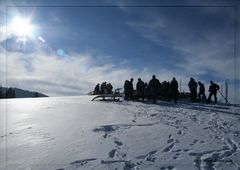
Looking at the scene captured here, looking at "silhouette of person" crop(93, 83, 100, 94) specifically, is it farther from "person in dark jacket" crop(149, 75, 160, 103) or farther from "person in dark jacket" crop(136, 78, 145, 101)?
"person in dark jacket" crop(149, 75, 160, 103)

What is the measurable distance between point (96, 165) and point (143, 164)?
107cm

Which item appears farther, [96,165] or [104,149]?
[104,149]

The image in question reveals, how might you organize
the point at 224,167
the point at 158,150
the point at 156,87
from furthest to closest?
the point at 156,87, the point at 158,150, the point at 224,167

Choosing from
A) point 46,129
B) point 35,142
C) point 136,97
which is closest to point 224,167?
point 35,142

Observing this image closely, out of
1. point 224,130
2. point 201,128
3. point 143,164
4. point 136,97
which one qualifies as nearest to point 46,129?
point 143,164

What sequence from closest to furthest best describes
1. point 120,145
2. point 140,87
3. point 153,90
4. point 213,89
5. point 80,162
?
point 80,162
point 120,145
point 153,90
point 213,89
point 140,87

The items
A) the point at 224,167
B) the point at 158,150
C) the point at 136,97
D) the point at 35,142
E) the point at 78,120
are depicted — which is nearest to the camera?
the point at 224,167

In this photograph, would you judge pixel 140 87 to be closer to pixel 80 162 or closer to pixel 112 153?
pixel 112 153

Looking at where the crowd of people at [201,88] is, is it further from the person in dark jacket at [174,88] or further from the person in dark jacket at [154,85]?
the person in dark jacket at [154,85]

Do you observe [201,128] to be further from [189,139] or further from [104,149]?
[104,149]

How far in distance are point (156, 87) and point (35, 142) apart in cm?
1448

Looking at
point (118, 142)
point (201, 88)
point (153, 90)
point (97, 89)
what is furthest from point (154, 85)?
point (97, 89)

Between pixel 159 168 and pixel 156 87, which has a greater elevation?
pixel 156 87

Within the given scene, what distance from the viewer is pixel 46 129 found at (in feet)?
33.6
